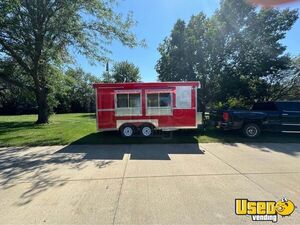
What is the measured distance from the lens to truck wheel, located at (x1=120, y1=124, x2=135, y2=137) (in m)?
13.2

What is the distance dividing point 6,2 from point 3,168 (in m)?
10.8

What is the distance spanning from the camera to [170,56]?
826 inches

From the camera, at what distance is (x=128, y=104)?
13203mm

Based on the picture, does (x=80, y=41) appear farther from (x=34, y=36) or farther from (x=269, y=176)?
(x=269, y=176)

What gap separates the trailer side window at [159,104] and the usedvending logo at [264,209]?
8.12m

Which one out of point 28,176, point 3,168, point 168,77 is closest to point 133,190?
point 28,176

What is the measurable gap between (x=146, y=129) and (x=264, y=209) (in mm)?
8625

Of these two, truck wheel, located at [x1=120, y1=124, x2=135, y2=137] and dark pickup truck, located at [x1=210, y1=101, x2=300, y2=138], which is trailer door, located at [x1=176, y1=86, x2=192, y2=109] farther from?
truck wheel, located at [x1=120, y1=124, x2=135, y2=137]

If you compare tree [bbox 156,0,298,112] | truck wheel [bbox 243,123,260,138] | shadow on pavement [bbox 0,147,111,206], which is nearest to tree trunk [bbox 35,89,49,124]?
tree [bbox 156,0,298,112]

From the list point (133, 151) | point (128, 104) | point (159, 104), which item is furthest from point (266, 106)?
point (133, 151)

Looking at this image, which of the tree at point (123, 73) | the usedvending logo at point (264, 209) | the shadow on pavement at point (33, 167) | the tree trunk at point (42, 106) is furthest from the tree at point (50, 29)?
the tree at point (123, 73)

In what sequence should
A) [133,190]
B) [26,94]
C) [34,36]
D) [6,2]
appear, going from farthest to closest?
[26,94]
[34,36]
[6,2]
[133,190]

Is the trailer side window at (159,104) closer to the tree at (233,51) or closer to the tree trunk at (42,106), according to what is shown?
the tree at (233,51)

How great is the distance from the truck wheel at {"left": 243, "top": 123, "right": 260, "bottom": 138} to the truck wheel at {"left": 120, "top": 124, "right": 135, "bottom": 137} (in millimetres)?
5210
